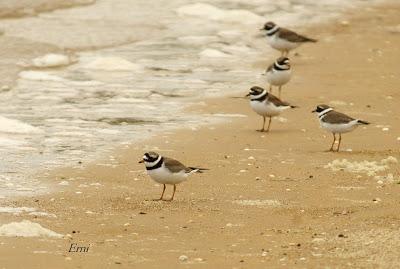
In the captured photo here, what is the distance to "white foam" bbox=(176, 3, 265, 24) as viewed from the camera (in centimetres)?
2200

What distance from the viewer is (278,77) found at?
15711 mm

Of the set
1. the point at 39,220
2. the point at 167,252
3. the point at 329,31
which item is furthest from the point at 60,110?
the point at 329,31

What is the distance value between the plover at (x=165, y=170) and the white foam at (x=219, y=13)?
11.5 metres

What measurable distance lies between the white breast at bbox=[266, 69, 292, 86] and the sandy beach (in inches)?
9.9

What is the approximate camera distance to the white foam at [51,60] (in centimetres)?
1747

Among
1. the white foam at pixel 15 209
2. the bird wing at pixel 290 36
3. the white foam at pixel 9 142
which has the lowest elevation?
the bird wing at pixel 290 36

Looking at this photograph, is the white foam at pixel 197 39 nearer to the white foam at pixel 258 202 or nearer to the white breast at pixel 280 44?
the white breast at pixel 280 44

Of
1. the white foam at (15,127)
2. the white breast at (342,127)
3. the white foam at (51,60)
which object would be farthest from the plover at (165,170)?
the white foam at (51,60)

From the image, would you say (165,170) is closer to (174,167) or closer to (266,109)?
(174,167)

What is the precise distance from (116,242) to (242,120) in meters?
5.61

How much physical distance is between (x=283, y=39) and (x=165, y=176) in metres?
8.38

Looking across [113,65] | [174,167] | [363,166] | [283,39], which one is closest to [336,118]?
[363,166]

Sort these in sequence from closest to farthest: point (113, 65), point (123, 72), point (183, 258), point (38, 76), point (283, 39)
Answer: point (183, 258) → point (38, 76) → point (123, 72) → point (113, 65) → point (283, 39)

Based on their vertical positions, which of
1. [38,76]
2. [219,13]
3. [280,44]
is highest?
[38,76]
